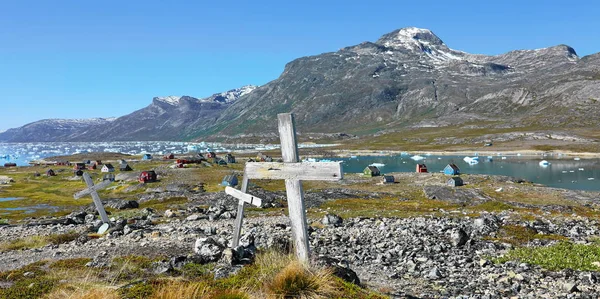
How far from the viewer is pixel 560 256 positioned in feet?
56.8

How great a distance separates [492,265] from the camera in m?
16.8

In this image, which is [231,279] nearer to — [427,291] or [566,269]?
[427,291]

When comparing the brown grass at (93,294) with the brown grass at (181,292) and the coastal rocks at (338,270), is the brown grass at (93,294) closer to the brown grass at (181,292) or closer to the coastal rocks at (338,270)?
the brown grass at (181,292)

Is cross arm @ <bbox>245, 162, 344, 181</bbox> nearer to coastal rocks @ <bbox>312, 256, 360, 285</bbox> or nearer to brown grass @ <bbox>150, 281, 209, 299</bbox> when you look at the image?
coastal rocks @ <bbox>312, 256, 360, 285</bbox>

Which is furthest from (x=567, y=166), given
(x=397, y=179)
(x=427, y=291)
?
(x=427, y=291)

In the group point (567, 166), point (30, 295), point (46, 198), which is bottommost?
point (567, 166)

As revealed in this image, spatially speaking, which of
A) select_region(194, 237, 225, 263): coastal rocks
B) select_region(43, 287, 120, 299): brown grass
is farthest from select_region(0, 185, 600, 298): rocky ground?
select_region(43, 287, 120, 299): brown grass

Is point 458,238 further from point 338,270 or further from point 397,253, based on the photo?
point 338,270

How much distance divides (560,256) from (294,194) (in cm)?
1333

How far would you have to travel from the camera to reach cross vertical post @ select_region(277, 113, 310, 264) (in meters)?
11.0

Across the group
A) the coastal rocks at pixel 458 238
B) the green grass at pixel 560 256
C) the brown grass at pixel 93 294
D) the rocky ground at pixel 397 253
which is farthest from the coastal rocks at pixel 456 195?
the brown grass at pixel 93 294

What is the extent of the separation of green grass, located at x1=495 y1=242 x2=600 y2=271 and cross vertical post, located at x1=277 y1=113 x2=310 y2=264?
424 inches

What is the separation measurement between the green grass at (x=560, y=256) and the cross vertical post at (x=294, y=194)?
10765 mm

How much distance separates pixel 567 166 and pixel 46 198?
154990 millimetres
